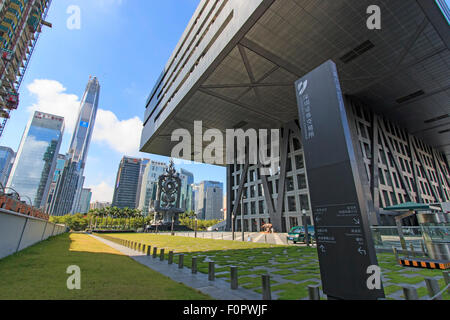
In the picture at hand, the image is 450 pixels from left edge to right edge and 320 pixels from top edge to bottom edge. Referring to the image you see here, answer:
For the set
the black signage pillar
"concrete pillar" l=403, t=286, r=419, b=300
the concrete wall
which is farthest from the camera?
the concrete wall

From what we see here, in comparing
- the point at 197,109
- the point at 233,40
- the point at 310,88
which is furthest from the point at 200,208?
the point at 310,88

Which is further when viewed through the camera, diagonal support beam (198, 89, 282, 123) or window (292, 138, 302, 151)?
window (292, 138, 302, 151)

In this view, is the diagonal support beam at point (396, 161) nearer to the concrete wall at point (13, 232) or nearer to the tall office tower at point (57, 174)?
the concrete wall at point (13, 232)

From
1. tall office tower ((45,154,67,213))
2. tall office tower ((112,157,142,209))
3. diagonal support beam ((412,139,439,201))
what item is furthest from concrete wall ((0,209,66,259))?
tall office tower ((45,154,67,213))

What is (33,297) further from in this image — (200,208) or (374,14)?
(200,208)

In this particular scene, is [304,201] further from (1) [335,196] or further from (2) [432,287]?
(1) [335,196]

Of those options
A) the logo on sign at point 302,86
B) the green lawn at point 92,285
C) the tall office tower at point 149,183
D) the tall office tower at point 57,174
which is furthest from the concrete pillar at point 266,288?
the tall office tower at point 57,174

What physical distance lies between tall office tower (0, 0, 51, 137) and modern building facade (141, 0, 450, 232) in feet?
73.3

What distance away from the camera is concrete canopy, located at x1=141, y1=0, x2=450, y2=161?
18.5 metres

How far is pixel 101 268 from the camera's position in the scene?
26.5 feet

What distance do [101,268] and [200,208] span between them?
171216mm

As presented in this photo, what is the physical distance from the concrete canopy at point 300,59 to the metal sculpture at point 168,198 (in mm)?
28035

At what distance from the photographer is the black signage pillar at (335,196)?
412 cm

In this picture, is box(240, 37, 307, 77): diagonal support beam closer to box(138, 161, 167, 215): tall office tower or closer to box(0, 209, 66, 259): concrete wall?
box(0, 209, 66, 259): concrete wall
